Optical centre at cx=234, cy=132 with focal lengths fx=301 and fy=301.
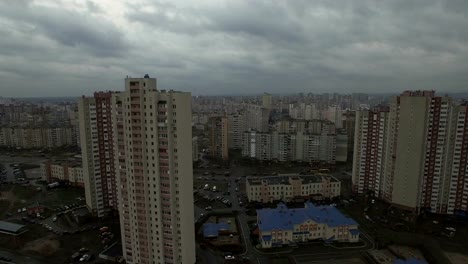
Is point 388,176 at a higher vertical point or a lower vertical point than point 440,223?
higher

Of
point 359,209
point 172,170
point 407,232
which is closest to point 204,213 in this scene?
point 172,170

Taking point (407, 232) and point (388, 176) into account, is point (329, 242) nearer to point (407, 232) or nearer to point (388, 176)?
point (407, 232)

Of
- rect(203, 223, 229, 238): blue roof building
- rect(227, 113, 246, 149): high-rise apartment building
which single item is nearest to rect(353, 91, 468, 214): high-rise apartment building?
rect(203, 223, 229, 238): blue roof building

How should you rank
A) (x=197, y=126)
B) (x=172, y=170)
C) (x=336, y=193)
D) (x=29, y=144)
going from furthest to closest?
(x=197, y=126) < (x=29, y=144) < (x=336, y=193) < (x=172, y=170)

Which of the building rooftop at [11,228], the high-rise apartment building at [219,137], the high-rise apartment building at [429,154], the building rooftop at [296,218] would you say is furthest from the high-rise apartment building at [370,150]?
the building rooftop at [11,228]

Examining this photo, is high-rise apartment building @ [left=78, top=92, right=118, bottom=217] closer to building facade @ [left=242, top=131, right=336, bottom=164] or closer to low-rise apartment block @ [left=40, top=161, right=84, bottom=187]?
low-rise apartment block @ [left=40, top=161, right=84, bottom=187]

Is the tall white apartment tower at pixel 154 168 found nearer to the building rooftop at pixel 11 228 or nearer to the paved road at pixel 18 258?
the paved road at pixel 18 258

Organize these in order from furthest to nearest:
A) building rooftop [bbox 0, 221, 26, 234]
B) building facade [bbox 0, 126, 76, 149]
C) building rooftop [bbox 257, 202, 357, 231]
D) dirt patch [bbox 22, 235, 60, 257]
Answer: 1. building facade [bbox 0, 126, 76, 149]
2. building rooftop [bbox 0, 221, 26, 234]
3. building rooftop [bbox 257, 202, 357, 231]
4. dirt patch [bbox 22, 235, 60, 257]
